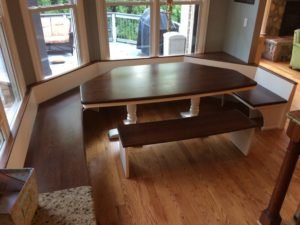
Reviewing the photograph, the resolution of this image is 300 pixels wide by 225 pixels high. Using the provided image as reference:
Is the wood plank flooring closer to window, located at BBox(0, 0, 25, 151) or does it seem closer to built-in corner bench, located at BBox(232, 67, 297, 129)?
built-in corner bench, located at BBox(232, 67, 297, 129)

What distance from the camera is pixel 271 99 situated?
291 cm

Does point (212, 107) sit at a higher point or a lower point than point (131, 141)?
lower

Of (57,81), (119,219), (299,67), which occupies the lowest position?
(119,219)

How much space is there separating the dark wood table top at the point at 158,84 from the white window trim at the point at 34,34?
2.04 feet

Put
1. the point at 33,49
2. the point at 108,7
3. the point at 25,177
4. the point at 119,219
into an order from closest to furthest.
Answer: the point at 25,177 < the point at 119,219 < the point at 33,49 < the point at 108,7

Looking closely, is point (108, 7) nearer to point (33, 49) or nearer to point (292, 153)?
point (33, 49)

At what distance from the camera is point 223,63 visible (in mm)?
3496

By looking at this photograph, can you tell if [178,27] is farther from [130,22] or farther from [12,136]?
[12,136]

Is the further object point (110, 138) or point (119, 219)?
point (110, 138)

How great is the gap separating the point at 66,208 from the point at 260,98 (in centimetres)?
244

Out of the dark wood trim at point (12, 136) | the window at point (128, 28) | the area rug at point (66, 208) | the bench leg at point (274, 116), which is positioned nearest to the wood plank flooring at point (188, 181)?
the bench leg at point (274, 116)

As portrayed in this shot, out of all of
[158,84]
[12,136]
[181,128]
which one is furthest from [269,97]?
[12,136]

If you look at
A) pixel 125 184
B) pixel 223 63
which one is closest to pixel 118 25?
pixel 223 63

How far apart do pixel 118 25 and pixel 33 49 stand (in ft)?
4.07
